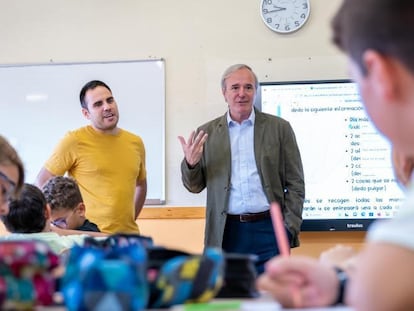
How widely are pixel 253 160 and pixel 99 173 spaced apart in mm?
856

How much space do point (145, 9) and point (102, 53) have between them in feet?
1.39

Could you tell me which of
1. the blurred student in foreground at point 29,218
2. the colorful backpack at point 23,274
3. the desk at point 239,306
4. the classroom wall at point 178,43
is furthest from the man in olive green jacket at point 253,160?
the colorful backpack at point 23,274

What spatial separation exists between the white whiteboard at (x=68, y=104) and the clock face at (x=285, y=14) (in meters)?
0.78

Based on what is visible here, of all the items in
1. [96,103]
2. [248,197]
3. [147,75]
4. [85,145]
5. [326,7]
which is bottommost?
[248,197]

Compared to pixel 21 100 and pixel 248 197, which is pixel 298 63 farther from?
pixel 21 100

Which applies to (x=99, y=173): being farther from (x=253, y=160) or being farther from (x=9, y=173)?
(x=9, y=173)

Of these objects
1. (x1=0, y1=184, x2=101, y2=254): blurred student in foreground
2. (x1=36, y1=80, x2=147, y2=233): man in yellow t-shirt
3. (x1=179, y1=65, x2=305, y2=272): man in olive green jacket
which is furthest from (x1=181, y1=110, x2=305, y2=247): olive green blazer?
(x1=0, y1=184, x2=101, y2=254): blurred student in foreground

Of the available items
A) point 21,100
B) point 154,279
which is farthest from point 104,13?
point 154,279

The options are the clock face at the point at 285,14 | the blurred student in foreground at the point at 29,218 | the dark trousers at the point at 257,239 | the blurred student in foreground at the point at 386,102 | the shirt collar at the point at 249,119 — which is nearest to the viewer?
the blurred student in foreground at the point at 386,102

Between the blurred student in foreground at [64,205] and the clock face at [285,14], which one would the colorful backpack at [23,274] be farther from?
the clock face at [285,14]

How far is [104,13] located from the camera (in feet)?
12.9

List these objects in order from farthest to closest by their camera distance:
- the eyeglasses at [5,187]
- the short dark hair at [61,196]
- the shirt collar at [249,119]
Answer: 1. the shirt collar at [249,119]
2. the short dark hair at [61,196]
3. the eyeglasses at [5,187]

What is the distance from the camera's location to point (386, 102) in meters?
0.59

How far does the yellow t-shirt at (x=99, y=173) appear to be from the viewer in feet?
10.3
